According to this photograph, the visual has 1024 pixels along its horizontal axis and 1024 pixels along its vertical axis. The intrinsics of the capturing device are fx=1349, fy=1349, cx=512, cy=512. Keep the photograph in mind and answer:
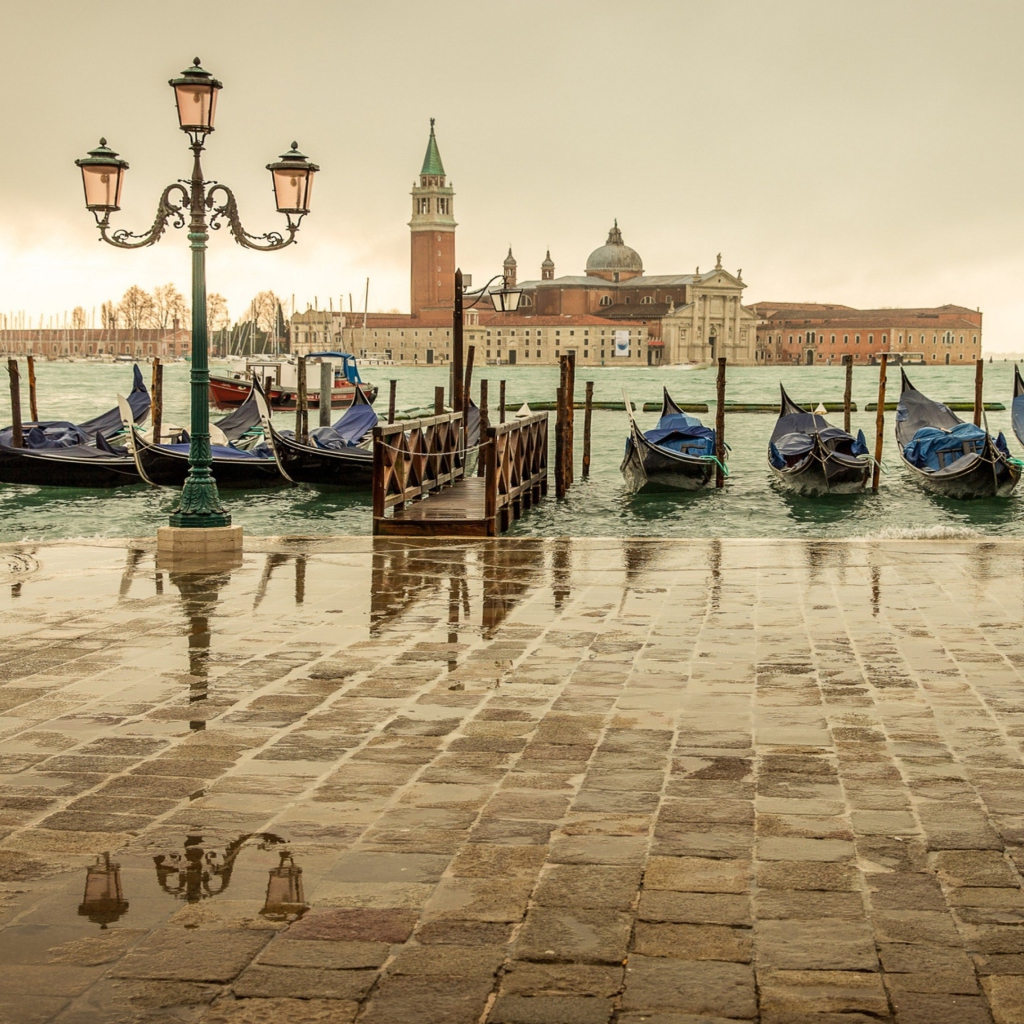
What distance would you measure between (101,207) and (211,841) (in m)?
7.24

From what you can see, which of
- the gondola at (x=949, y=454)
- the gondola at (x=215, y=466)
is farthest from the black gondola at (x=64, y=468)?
the gondola at (x=949, y=454)

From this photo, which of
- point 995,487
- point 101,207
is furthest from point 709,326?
point 101,207

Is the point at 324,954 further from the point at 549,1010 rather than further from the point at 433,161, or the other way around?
the point at 433,161

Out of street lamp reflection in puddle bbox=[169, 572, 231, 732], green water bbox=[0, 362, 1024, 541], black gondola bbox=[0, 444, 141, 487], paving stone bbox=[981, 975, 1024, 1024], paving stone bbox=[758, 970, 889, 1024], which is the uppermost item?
paving stone bbox=[981, 975, 1024, 1024]

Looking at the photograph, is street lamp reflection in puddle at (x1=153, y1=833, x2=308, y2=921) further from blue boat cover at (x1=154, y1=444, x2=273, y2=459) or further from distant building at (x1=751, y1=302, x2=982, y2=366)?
distant building at (x1=751, y1=302, x2=982, y2=366)

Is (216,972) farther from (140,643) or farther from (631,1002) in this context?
(140,643)

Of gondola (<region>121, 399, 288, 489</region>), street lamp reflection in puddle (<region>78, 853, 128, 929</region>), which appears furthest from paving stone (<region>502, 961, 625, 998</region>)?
gondola (<region>121, 399, 288, 489</region>)

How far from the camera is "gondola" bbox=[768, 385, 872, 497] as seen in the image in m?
22.1

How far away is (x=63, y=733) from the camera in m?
4.34

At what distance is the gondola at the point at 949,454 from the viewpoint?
21.5 m

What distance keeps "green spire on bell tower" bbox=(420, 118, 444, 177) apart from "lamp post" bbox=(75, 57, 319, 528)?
11888 centimetres

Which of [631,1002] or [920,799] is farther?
[920,799]

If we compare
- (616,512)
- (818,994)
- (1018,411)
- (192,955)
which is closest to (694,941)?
(818,994)

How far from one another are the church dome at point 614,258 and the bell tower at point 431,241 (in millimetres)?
19271
